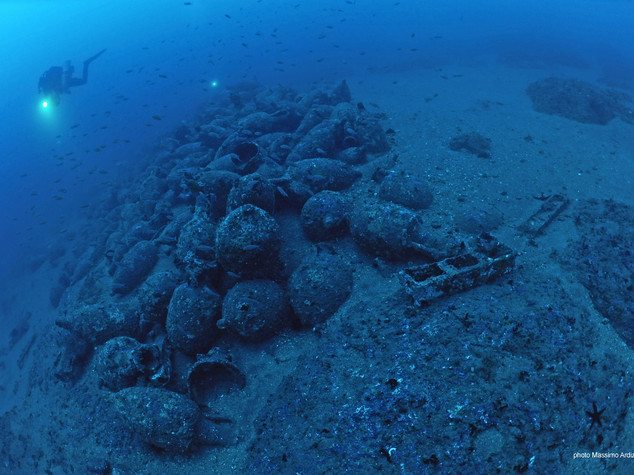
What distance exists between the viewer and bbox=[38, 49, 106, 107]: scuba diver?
34.1 m

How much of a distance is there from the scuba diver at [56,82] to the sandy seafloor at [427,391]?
39.2 meters

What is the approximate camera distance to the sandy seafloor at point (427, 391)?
340cm

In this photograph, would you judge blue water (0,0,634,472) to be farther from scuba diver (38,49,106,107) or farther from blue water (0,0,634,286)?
scuba diver (38,49,106,107)

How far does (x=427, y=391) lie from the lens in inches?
144

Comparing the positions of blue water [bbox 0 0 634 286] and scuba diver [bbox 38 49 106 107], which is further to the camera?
scuba diver [bbox 38 49 106 107]

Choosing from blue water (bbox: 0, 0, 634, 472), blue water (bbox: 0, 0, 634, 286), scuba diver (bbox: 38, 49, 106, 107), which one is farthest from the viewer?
scuba diver (bbox: 38, 49, 106, 107)

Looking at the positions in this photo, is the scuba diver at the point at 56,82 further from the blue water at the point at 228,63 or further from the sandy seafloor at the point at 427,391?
the sandy seafloor at the point at 427,391

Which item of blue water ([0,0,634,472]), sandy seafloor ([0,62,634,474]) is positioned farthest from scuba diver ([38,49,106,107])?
sandy seafloor ([0,62,634,474])

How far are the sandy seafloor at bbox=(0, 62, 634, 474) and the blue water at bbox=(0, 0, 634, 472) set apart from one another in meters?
14.4

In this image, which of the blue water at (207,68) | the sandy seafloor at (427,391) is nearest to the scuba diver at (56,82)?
the blue water at (207,68)

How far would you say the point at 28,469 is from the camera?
6.75 metres

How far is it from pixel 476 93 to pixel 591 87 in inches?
218

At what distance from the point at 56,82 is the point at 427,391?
154 feet

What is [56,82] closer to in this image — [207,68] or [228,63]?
[207,68]
